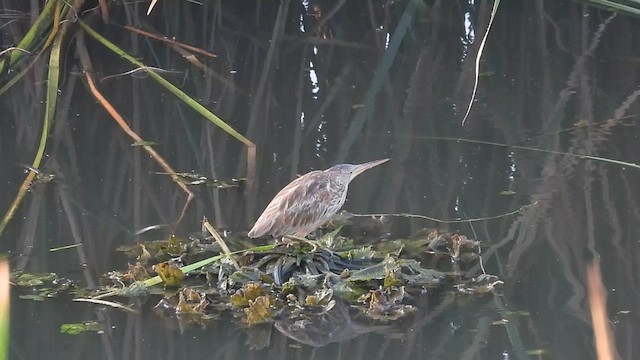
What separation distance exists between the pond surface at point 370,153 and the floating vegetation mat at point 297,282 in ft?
0.12

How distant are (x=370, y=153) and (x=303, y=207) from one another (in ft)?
3.27

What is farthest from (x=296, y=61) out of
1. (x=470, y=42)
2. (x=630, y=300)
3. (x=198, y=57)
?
(x=630, y=300)

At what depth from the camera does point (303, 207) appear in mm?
3035

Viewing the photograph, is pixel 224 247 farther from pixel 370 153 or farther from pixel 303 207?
pixel 370 153

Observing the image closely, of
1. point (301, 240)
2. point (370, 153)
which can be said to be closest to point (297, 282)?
point (301, 240)

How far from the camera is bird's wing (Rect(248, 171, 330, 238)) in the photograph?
9.93ft

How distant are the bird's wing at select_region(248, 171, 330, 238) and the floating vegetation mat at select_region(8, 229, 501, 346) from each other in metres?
0.06

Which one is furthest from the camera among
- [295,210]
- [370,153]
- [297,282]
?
[370,153]

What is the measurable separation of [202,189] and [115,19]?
2348 millimetres

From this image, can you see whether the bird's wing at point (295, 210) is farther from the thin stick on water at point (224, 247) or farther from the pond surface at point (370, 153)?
the pond surface at point (370, 153)

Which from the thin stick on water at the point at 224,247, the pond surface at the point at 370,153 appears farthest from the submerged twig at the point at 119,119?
the thin stick on water at the point at 224,247

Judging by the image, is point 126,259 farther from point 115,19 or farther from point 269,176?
point 115,19

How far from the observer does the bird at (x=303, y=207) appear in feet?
9.93

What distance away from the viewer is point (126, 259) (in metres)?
3.16
